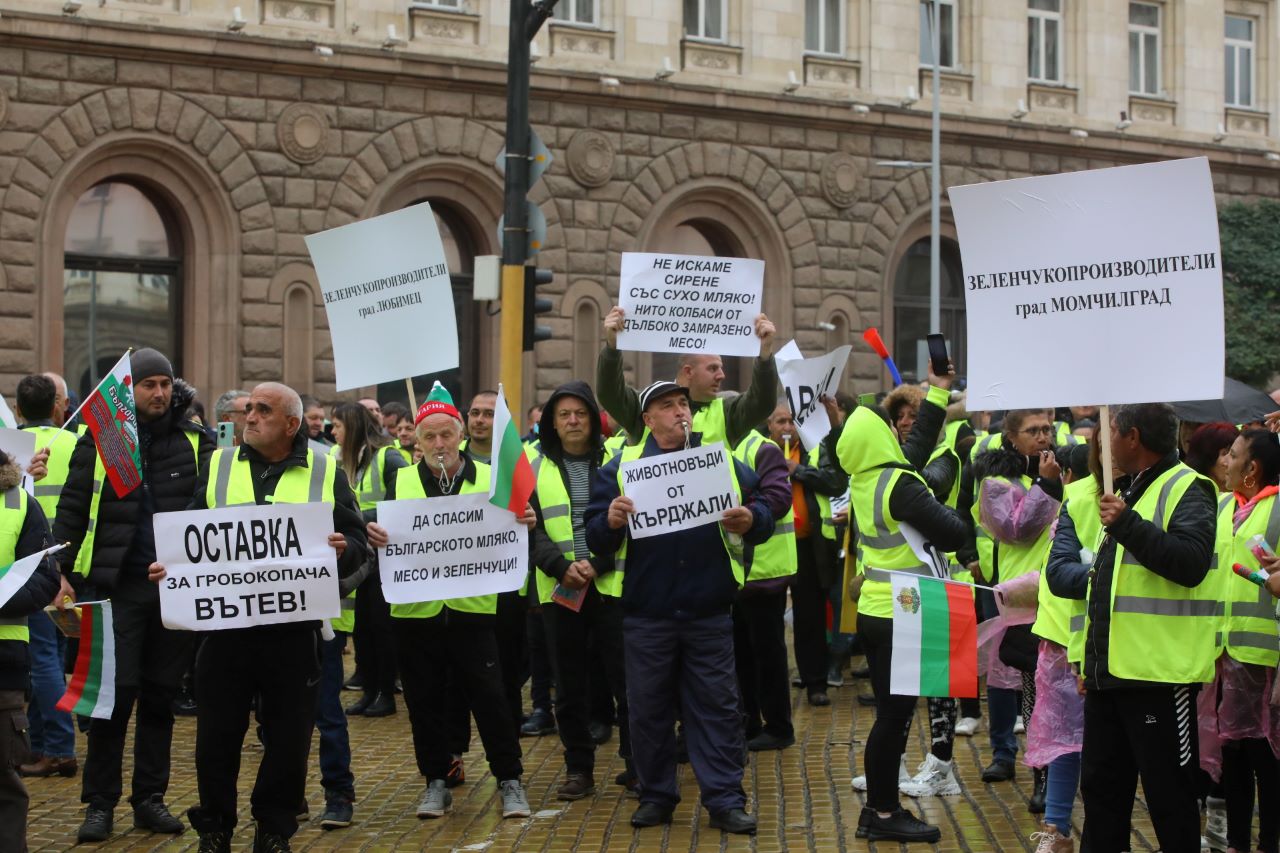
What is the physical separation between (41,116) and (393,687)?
13184mm

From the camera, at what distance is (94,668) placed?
26.8 ft

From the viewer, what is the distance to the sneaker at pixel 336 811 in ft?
28.1

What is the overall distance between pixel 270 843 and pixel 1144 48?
96.5 feet

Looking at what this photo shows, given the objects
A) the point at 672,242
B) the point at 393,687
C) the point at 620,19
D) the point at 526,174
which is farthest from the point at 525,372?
the point at 393,687

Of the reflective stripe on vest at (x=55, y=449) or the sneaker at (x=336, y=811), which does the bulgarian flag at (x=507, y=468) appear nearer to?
the sneaker at (x=336, y=811)

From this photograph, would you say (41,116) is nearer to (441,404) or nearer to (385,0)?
(385,0)

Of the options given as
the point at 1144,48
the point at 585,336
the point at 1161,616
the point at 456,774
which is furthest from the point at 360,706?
the point at 1144,48

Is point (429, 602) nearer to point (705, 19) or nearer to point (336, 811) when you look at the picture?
point (336, 811)

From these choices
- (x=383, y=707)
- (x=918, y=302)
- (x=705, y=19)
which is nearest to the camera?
(x=383, y=707)

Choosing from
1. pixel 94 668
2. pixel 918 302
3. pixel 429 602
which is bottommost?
pixel 94 668

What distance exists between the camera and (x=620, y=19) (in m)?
27.2

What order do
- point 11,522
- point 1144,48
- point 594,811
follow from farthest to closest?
1. point 1144,48
2. point 594,811
3. point 11,522

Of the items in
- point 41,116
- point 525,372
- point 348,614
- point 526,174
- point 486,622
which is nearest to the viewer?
point 486,622

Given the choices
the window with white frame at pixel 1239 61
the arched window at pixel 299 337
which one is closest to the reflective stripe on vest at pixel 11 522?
the arched window at pixel 299 337
